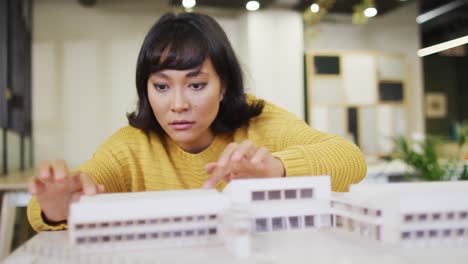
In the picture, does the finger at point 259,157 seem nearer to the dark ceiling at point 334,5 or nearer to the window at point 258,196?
the window at point 258,196

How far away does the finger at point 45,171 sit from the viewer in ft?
2.17

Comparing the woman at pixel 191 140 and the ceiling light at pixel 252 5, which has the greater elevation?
the ceiling light at pixel 252 5

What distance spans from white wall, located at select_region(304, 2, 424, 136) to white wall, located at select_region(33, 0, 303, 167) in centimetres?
60

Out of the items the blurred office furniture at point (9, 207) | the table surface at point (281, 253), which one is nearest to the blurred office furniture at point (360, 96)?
the blurred office furniture at point (9, 207)

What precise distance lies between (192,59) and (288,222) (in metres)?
0.51

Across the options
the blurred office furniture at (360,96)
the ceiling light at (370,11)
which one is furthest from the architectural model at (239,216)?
the blurred office furniture at (360,96)

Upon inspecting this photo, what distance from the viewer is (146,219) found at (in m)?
0.55

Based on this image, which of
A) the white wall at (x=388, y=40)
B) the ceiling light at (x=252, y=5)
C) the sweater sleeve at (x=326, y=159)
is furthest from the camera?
the white wall at (x=388, y=40)

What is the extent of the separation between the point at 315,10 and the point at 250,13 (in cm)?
68

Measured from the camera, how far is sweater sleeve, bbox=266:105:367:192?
86 centimetres

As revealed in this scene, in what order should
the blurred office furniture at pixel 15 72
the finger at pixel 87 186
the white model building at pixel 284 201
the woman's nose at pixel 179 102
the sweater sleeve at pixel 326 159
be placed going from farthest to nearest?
the blurred office furniture at pixel 15 72 < the woman's nose at pixel 179 102 < the sweater sleeve at pixel 326 159 < the finger at pixel 87 186 < the white model building at pixel 284 201

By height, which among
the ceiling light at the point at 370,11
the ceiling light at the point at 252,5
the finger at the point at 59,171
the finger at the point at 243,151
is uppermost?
the ceiling light at the point at 252,5

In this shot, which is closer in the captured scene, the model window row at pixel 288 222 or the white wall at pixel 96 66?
the model window row at pixel 288 222

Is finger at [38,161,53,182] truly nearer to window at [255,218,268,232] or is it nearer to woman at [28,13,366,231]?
woman at [28,13,366,231]
